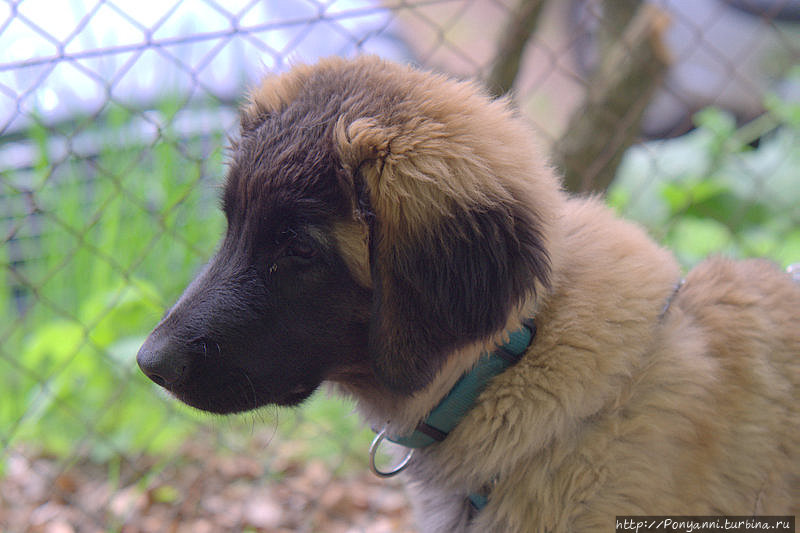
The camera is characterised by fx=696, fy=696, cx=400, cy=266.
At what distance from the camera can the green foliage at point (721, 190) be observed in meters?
4.09

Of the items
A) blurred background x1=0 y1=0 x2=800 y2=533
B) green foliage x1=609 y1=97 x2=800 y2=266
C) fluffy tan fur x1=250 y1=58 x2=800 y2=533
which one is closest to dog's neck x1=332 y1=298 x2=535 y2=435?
fluffy tan fur x1=250 y1=58 x2=800 y2=533

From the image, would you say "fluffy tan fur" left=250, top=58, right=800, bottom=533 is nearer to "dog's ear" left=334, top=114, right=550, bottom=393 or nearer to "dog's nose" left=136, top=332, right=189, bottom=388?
"dog's ear" left=334, top=114, right=550, bottom=393

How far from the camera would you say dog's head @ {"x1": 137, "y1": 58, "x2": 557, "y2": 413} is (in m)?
1.60

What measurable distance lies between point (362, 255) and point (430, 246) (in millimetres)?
170

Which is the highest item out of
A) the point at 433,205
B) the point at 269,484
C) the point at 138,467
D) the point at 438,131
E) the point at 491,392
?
the point at 438,131

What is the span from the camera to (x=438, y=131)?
1.65 m

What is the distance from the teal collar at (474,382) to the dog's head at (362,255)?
11 cm

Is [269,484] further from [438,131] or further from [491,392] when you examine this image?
[438,131]

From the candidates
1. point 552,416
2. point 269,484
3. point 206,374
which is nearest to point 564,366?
point 552,416

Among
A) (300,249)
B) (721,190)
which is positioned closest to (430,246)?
(300,249)

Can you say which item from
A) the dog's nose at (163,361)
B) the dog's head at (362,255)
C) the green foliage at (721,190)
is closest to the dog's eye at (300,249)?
the dog's head at (362,255)

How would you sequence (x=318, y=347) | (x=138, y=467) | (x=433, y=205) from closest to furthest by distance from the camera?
(x=433, y=205) → (x=318, y=347) → (x=138, y=467)

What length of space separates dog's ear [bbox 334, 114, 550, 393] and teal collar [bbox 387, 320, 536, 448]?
0.38 ft

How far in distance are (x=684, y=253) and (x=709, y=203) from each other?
0.48 m
